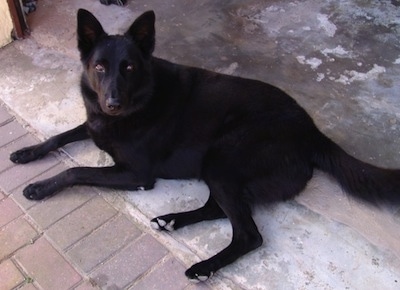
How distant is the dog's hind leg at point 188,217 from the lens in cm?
219

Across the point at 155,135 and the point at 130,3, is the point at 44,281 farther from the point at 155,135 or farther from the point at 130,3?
the point at 130,3

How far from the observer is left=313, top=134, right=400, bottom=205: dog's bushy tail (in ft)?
6.92

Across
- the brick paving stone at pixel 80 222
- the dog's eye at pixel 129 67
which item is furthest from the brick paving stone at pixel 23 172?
the dog's eye at pixel 129 67

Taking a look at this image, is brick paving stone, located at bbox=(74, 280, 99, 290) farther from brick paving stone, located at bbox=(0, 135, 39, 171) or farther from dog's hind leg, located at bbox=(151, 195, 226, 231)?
brick paving stone, located at bbox=(0, 135, 39, 171)

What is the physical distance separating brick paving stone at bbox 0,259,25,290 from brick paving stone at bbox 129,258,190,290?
19.5 inches

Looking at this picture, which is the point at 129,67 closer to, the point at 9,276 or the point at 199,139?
the point at 199,139

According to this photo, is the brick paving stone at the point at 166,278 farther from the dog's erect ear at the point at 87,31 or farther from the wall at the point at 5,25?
the wall at the point at 5,25

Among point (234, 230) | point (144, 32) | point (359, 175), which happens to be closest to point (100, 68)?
point (144, 32)

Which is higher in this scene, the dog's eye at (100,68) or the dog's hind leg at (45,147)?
the dog's eye at (100,68)

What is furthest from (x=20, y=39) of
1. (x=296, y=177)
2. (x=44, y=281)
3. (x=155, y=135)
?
(x=296, y=177)

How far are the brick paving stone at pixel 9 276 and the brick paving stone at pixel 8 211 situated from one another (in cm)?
25

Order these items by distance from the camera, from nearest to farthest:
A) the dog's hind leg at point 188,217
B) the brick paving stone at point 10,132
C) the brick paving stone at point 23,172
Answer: the dog's hind leg at point 188,217, the brick paving stone at point 23,172, the brick paving stone at point 10,132

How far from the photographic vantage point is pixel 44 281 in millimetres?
2004

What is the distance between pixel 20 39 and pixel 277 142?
2.22 meters
